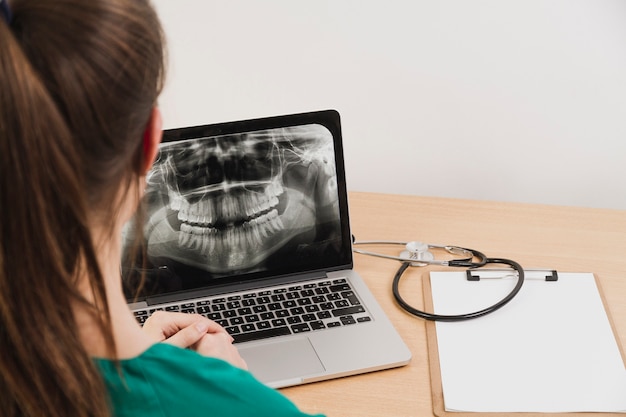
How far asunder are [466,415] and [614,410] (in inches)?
6.8

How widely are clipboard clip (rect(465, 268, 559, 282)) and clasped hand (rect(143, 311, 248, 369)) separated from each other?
0.39 meters

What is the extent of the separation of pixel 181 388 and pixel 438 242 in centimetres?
69

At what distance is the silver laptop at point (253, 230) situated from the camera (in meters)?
1.11

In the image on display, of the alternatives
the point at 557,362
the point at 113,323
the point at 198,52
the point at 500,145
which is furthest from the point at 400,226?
the point at 113,323

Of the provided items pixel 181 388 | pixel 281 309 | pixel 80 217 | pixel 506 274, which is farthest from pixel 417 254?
pixel 80 217

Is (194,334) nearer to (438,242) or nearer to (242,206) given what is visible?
(242,206)

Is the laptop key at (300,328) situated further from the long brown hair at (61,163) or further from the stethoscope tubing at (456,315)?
the long brown hair at (61,163)

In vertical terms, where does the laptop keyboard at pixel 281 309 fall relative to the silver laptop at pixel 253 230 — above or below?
below

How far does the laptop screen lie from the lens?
1130mm

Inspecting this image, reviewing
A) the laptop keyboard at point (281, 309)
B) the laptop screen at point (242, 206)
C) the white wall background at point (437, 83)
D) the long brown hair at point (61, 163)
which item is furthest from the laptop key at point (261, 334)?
the white wall background at point (437, 83)

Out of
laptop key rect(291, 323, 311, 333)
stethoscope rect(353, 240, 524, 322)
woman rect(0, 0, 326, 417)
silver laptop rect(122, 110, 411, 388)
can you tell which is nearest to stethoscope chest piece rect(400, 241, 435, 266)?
stethoscope rect(353, 240, 524, 322)

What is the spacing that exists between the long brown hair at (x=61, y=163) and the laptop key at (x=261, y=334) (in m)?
0.40

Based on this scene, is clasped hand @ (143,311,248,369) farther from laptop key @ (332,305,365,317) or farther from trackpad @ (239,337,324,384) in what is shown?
laptop key @ (332,305,365,317)

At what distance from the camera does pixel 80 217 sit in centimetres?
58
